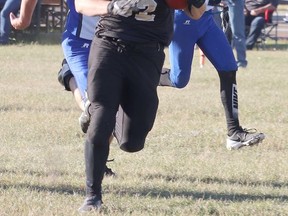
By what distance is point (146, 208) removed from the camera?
582 cm

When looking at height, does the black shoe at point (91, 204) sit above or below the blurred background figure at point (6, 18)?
above

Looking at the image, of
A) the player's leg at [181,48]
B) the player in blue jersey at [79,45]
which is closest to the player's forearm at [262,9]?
the player's leg at [181,48]

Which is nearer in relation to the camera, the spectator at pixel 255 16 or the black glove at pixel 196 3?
the black glove at pixel 196 3

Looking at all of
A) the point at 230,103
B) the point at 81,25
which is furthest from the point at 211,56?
the point at 81,25

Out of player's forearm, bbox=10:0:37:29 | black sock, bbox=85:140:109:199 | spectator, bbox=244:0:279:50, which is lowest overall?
spectator, bbox=244:0:279:50

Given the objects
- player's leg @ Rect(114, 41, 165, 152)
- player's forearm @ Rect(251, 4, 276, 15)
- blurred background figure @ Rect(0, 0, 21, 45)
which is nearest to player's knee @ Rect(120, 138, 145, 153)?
player's leg @ Rect(114, 41, 165, 152)

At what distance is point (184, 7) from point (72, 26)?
1418 mm

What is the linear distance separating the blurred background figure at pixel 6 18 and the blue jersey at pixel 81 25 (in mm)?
12689

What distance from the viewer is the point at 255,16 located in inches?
835

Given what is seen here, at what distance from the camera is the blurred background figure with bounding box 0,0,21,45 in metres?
19.4

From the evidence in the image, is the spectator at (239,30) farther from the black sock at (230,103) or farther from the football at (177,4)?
the football at (177,4)

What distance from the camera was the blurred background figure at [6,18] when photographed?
762 inches

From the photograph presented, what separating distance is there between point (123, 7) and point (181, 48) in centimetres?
266

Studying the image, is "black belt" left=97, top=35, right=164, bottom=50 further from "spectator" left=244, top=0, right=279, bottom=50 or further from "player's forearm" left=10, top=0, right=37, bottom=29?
"spectator" left=244, top=0, right=279, bottom=50
